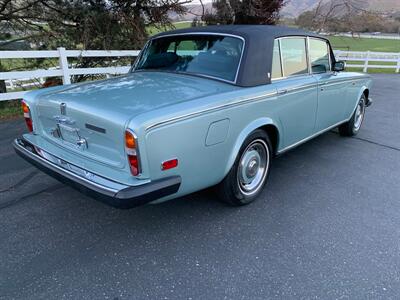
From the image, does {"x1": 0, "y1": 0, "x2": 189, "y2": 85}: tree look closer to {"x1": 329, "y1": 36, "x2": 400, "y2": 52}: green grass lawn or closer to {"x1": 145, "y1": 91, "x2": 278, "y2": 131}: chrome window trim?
{"x1": 145, "y1": 91, "x2": 278, "y2": 131}: chrome window trim

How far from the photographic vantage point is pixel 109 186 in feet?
7.35

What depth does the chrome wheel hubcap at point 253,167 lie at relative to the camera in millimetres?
3109

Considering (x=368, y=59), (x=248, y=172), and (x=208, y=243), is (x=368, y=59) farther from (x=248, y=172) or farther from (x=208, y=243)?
(x=208, y=243)

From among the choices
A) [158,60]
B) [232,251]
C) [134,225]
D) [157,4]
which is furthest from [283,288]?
[157,4]

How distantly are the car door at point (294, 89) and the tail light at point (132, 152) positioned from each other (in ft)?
5.68

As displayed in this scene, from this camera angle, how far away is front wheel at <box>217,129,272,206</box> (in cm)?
294

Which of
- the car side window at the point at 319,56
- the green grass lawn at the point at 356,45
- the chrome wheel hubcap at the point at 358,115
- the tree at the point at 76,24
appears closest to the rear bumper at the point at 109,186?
the car side window at the point at 319,56

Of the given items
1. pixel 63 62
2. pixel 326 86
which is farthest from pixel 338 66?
pixel 63 62

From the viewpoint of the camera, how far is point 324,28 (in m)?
15.2

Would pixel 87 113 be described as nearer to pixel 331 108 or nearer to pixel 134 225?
pixel 134 225

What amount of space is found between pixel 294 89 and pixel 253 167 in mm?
997

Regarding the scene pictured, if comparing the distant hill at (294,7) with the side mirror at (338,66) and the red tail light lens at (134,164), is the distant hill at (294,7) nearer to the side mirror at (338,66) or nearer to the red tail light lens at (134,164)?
the side mirror at (338,66)

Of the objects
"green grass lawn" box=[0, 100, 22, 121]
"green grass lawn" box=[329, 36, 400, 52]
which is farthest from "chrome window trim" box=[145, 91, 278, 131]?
"green grass lawn" box=[329, 36, 400, 52]

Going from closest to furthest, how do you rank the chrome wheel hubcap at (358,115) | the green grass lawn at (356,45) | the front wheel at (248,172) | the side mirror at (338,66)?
the front wheel at (248,172) < the side mirror at (338,66) < the chrome wheel hubcap at (358,115) < the green grass lawn at (356,45)
